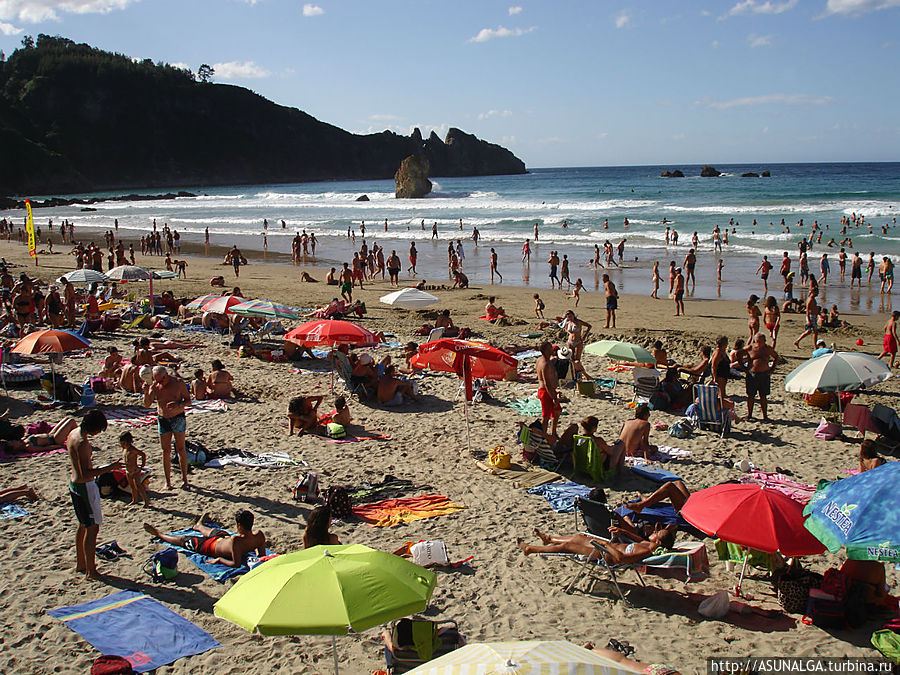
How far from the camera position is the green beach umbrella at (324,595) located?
3.76 metres

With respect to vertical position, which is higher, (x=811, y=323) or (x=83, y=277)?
(x=83, y=277)

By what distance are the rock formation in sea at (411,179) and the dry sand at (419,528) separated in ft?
223

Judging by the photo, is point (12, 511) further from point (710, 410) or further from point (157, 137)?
point (157, 137)

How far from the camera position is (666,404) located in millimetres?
11031

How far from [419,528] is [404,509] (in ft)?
1.55

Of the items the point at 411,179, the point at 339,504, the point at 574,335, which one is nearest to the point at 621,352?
the point at 574,335

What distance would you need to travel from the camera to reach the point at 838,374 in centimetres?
893

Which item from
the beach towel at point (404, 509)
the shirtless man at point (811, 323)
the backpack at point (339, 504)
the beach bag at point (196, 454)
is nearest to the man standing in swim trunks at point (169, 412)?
the beach bag at point (196, 454)

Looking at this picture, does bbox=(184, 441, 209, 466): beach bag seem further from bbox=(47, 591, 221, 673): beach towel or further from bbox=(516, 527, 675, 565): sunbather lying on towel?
bbox=(516, 527, 675, 565): sunbather lying on towel

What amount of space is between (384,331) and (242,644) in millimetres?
11823

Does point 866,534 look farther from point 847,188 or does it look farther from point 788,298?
point 847,188

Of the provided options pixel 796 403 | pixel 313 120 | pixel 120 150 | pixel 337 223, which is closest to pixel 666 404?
pixel 796 403

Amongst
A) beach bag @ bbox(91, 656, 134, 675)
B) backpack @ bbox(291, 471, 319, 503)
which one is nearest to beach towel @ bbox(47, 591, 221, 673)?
beach bag @ bbox(91, 656, 134, 675)

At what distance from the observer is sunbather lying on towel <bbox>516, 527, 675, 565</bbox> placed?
6.04 meters
